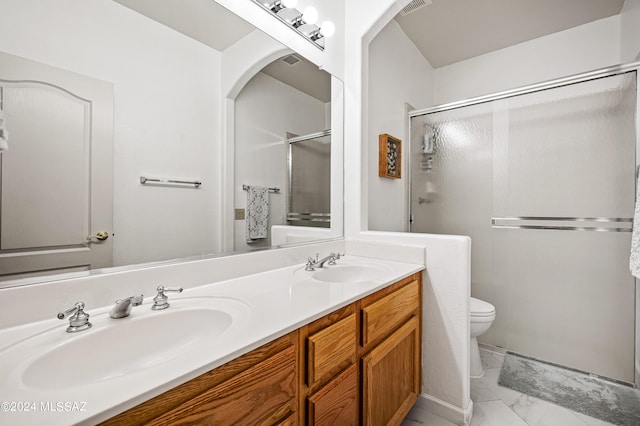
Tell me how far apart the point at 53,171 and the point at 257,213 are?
72cm

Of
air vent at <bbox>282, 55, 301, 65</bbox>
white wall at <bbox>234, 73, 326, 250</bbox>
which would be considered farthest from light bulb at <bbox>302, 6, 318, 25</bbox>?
white wall at <bbox>234, 73, 326, 250</bbox>

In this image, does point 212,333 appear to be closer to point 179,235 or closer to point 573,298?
point 179,235

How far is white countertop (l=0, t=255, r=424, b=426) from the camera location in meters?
0.42

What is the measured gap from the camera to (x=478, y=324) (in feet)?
5.83

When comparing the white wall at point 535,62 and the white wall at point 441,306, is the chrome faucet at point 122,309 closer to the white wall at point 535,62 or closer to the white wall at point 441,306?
the white wall at point 441,306

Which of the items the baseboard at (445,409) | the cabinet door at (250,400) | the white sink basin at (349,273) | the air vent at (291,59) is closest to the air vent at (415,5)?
the air vent at (291,59)

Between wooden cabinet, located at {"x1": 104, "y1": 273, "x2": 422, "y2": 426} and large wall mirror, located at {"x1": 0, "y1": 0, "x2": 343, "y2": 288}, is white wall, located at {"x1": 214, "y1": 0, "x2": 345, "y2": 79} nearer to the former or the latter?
large wall mirror, located at {"x1": 0, "y1": 0, "x2": 343, "y2": 288}

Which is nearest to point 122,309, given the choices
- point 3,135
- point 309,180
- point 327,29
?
point 3,135

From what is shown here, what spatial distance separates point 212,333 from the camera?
0.81 m

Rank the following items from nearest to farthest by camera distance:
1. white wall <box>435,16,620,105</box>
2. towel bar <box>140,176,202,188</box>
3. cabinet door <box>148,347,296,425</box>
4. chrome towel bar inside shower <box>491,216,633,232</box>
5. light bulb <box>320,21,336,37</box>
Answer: cabinet door <box>148,347,296,425</box> < towel bar <box>140,176,202,188</box> < light bulb <box>320,21,336,37</box> < chrome towel bar inside shower <box>491,216,633,232</box> < white wall <box>435,16,620,105</box>

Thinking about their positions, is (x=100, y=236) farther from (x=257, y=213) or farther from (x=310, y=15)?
(x=310, y=15)

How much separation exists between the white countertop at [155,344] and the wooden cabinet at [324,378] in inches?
1.3

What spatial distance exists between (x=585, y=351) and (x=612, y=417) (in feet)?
1.76

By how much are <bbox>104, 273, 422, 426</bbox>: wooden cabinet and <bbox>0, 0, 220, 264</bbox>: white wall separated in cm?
57
